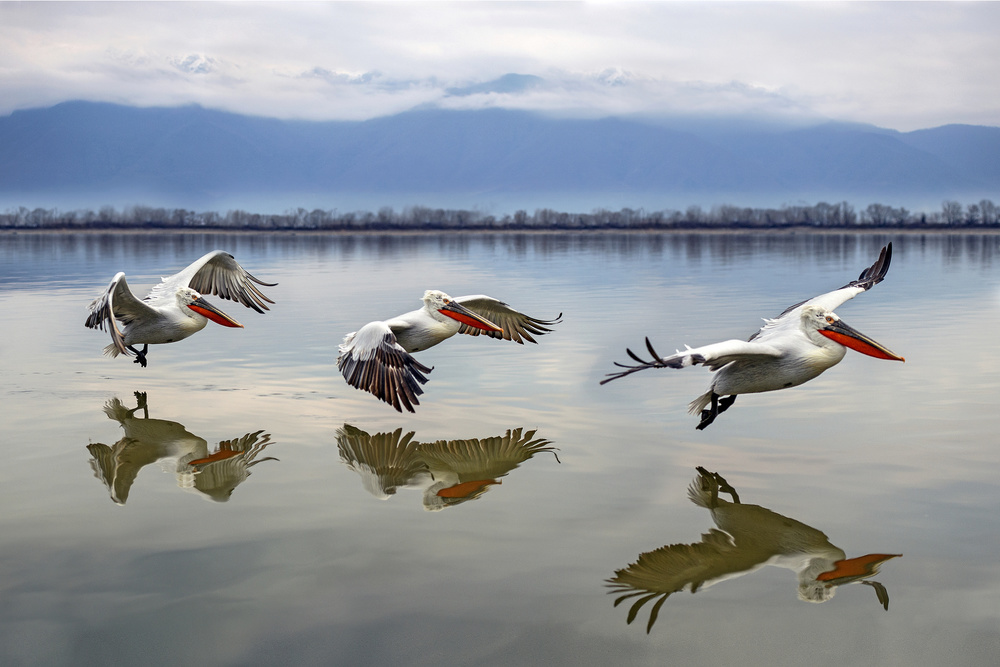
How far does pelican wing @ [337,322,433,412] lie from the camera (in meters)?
9.00

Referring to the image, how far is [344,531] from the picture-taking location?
6406mm

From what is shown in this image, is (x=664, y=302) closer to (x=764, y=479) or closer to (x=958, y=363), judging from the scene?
(x=958, y=363)

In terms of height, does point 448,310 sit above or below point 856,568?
above

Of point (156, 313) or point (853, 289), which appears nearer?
point (853, 289)

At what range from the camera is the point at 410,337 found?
35.2 ft

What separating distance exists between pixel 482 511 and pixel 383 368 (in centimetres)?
274

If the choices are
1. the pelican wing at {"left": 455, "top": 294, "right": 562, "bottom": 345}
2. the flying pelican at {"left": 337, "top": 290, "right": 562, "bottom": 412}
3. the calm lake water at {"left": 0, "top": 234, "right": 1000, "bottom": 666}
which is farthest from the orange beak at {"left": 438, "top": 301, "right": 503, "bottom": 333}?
the calm lake water at {"left": 0, "top": 234, "right": 1000, "bottom": 666}

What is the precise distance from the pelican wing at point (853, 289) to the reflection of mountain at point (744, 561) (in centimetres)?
332

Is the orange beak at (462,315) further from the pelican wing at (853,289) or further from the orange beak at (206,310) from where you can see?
the pelican wing at (853,289)

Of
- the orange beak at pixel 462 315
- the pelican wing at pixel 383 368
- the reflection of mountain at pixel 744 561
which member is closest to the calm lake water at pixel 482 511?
the reflection of mountain at pixel 744 561

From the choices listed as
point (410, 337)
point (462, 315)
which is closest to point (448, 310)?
point (462, 315)

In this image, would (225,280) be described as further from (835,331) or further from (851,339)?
(851,339)

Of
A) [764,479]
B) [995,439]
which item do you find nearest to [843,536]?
[764,479]

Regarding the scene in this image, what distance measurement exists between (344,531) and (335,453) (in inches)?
82.3
